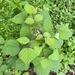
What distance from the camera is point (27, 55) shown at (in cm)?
223

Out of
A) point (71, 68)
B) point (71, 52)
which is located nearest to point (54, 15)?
point (71, 52)

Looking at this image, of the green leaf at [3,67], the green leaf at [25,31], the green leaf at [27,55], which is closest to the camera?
the green leaf at [27,55]

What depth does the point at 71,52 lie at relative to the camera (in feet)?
9.36

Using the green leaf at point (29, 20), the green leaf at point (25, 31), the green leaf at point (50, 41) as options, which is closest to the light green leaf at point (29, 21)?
the green leaf at point (29, 20)

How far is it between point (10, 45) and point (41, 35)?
34cm

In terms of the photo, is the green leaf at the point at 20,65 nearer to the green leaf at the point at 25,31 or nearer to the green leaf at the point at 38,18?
the green leaf at the point at 25,31

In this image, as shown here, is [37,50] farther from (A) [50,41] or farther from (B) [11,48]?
(B) [11,48]

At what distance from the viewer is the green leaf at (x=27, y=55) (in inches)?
87.7

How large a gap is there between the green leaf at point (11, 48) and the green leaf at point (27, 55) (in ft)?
0.32

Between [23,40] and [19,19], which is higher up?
[19,19]

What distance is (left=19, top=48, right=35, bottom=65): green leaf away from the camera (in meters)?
2.23

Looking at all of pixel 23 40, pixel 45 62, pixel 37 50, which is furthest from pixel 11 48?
pixel 45 62

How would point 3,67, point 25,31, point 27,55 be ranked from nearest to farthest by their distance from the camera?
point 27,55
point 25,31
point 3,67

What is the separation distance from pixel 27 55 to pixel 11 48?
0.64 feet
